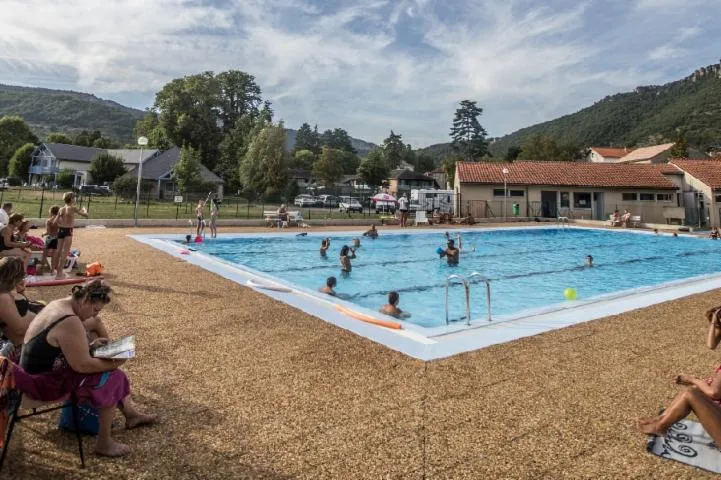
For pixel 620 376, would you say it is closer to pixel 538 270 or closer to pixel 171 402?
pixel 171 402

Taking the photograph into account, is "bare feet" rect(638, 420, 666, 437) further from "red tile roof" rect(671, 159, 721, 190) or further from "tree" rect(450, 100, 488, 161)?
"tree" rect(450, 100, 488, 161)

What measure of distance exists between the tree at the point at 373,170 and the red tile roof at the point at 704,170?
4185 centimetres

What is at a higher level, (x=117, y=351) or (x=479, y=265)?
(x=117, y=351)

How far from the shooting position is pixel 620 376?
472 cm

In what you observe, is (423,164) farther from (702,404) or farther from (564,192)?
(702,404)

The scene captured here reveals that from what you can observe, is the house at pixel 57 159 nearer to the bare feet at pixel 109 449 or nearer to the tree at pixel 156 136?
the tree at pixel 156 136

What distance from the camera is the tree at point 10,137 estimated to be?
7244 cm

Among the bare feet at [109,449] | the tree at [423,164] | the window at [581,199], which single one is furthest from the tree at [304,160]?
the bare feet at [109,449]

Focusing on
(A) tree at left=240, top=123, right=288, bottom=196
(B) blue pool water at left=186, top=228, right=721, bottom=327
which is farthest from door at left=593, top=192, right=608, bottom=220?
(A) tree at left=240, top=123, right=288, bottom=196

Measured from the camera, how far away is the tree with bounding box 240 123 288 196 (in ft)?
155

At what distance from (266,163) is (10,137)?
5699 cm

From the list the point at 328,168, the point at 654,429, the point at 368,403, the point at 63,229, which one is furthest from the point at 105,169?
the point at 654,429

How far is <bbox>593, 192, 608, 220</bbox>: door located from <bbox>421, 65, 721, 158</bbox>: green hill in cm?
5404

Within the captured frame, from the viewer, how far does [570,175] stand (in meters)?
37.5
